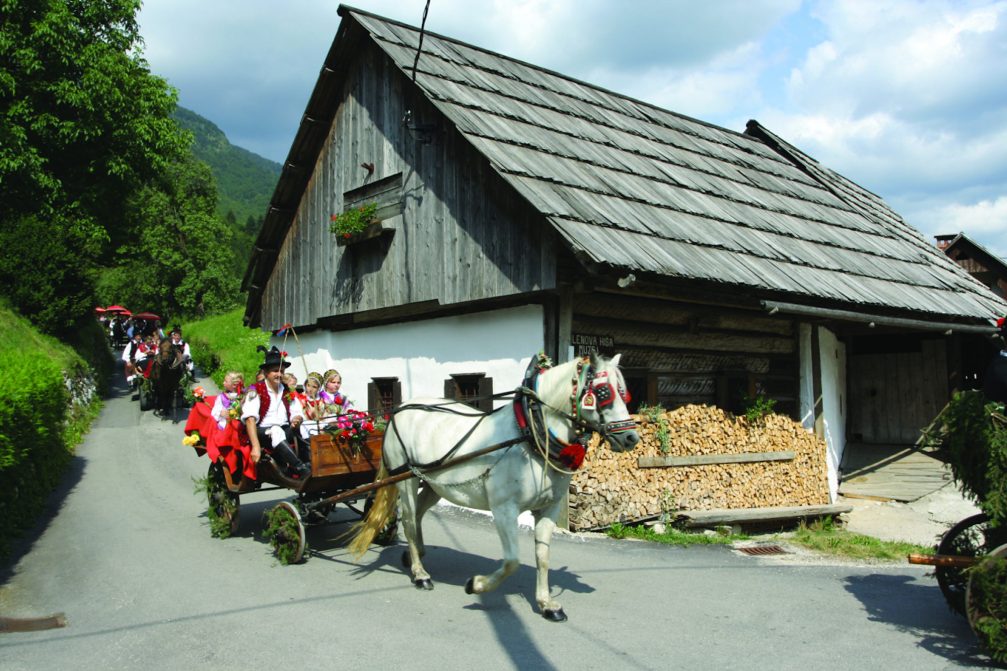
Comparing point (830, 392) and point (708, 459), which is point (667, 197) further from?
point (830, 392)

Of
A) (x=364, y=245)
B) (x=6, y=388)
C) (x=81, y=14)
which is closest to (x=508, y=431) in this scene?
(x=6, y=388)

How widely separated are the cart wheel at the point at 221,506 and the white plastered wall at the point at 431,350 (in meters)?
1.69

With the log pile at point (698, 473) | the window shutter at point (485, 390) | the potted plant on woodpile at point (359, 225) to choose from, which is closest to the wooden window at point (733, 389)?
the log pile at point (698, 473)

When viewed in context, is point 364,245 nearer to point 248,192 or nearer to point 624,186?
point 624,186

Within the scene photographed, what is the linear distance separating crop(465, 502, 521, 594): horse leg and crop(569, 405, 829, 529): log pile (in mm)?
2907

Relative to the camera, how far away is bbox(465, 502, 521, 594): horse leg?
5.92m

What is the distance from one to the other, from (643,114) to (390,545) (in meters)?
12.6

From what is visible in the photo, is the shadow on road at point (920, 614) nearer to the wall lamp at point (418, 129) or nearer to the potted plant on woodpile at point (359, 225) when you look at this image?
the wall lamp at point (418, 129)

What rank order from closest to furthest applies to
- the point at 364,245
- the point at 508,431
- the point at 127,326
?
the point at 508,431 < the point at 364,245 < the point at 127,326

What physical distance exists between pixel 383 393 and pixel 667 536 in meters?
6.20

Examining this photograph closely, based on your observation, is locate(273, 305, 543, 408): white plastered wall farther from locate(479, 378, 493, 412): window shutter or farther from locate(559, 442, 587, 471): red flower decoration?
Answer: locate(559, 442, 587, 471): red flower decoration

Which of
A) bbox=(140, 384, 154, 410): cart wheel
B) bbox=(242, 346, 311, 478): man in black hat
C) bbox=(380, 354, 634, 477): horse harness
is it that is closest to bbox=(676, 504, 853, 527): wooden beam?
bbox=(380, 354, 634, 477): horse harness

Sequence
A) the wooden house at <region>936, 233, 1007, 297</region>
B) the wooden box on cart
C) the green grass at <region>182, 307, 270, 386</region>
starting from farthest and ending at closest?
the wooden house at <region>936, 233, 1007, 297</region> → the green grass at <region>182, 307, 270, 386</region> → the wooden box on cart

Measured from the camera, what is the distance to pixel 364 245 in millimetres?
13898
